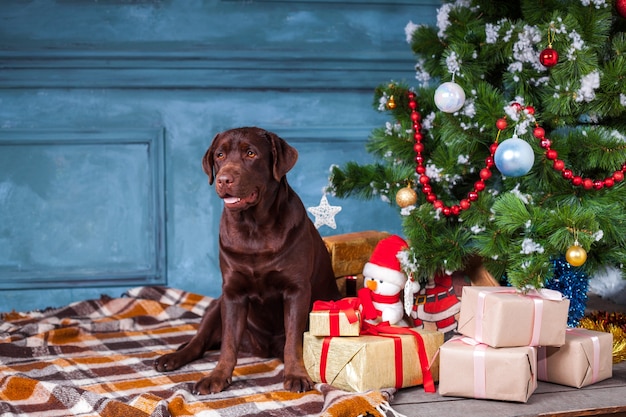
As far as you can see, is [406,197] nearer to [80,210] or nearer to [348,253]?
[348,253]

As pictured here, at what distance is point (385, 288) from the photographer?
2547 mm

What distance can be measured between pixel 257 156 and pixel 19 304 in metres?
1.84

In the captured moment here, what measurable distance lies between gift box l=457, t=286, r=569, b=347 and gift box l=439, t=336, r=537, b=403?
0.03m

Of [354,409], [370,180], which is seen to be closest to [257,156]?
[370,180]

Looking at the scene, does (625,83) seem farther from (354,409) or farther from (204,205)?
(204,205)

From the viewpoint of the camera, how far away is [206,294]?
3.78 m

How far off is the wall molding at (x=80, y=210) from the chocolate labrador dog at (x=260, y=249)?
1.15 meters

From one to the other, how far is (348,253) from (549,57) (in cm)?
110

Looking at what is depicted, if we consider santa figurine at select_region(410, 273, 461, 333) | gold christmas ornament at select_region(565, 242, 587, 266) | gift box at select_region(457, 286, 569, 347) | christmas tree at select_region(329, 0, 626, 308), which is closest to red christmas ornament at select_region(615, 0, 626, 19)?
christmas tree at select_region(329, 0, 626, 308)

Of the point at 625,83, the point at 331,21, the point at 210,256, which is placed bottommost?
the point at 210,256

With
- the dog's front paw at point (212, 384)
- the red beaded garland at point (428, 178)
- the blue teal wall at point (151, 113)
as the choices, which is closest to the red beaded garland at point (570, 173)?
the red beaded garland at point (428, 178)

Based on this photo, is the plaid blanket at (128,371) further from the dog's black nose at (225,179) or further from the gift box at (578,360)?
the dog's black nose at (225,179)

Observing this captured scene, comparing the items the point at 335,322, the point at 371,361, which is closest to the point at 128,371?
the point at 335,322

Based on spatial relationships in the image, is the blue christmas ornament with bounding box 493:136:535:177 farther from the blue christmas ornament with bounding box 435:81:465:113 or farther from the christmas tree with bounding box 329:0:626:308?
the blue christmas ornament with bounding box 435:81:465:113
